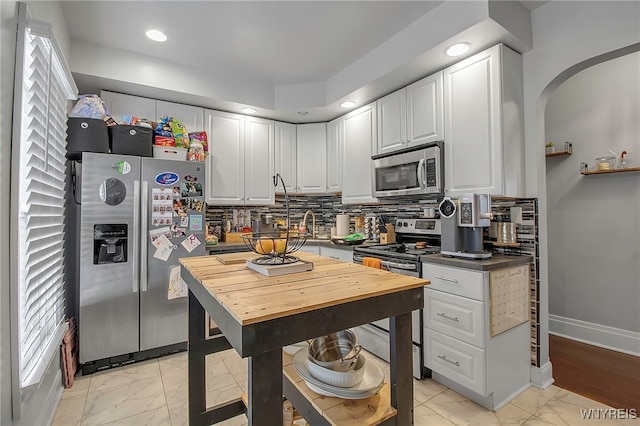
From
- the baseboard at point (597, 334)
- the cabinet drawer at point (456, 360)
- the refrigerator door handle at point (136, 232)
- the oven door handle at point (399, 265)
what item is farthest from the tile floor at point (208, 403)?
the baseboard at point (597, 334)

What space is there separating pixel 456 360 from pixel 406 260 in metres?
0.74

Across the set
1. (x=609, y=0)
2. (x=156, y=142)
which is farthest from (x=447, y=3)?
(x=156, y=142)

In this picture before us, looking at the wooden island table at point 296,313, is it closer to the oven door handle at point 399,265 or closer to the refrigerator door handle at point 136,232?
the oven door handle at point 399,265

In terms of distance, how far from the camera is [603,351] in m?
2.57

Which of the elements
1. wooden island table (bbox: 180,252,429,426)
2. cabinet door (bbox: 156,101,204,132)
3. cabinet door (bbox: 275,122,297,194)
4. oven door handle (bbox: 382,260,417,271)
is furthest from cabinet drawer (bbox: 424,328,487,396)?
cabinet door (bbox: 156,101,204,132)

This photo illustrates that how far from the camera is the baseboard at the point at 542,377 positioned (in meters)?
2.09

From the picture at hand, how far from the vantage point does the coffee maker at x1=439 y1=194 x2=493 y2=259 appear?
202 cm

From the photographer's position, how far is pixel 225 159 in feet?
10.9

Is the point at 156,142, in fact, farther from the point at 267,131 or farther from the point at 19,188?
the point at 19,188

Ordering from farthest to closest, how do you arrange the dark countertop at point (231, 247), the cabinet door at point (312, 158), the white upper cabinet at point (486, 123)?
1. the cabinet door at point (312, 158)
2. the dark countertop at point (231, 247)
3. the white upper cabinet at point (486, 123)

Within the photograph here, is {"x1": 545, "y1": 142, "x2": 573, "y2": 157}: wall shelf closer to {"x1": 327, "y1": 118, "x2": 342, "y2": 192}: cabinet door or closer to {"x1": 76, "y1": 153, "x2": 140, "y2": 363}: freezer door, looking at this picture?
{"x1": 327, "y1": 118, "x2": 342, "y2": 192}: cabinet door

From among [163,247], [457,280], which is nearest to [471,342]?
[457,280]

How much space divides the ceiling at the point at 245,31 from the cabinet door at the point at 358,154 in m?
0.32

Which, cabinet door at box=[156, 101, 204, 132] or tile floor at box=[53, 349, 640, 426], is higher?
cabinet door at box=[156, 101, 204, 132]
